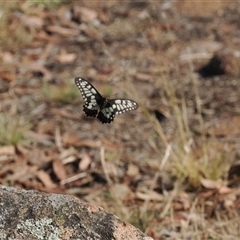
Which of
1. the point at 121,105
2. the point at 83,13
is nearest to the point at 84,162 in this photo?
the point at 121,105

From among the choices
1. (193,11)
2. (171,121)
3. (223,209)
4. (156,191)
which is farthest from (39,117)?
(193,11)

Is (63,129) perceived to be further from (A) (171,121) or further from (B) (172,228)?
(B) (172,228)

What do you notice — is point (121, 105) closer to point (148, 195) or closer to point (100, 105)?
point (100, 105)

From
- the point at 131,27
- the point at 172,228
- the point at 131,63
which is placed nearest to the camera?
the point at 172,228

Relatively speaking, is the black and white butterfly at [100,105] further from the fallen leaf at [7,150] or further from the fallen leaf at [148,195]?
the fallen leaf at [7,150]

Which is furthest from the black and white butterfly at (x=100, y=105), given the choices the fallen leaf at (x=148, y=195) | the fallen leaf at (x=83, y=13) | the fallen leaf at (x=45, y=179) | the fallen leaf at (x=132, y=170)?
the fallen leaf at (x=83, y=13)

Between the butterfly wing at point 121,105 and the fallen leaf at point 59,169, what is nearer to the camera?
the butterfly wing at point 121,105
